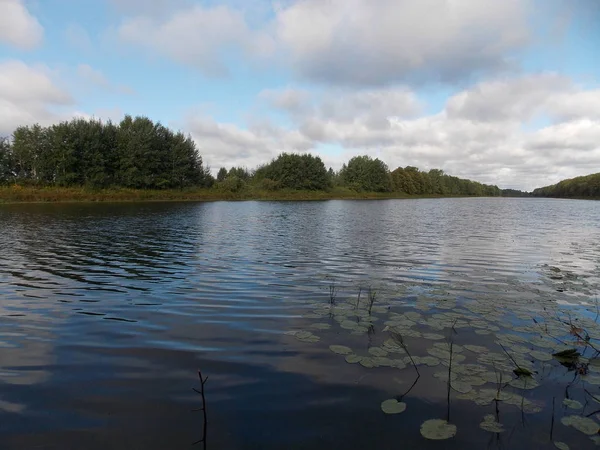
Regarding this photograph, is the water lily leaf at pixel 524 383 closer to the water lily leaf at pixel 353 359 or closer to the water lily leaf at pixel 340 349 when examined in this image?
the water lily leaf at pixel 353 359

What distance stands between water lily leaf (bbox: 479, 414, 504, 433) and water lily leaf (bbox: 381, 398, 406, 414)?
90 centimetres

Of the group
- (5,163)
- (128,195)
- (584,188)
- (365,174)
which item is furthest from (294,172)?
Result: (584,188)

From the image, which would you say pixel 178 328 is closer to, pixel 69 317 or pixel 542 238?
pixel 69 317

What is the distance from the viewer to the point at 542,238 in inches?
904

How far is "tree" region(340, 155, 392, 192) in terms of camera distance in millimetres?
129000

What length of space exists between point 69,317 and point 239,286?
171 inches

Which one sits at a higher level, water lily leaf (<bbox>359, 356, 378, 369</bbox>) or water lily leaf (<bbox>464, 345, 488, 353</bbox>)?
water lily leaf (<bbox>464, 345, 488, 353</bbox>)

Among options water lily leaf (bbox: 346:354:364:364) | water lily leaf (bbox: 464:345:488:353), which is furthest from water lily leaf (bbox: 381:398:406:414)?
water lily leaf (bbox: 464:345:488:353)

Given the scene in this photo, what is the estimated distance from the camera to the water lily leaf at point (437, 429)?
3.97 meters

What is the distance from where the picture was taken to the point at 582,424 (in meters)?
4.15

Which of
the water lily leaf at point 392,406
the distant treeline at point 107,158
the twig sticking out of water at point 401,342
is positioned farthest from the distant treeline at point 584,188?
the water lily leaf at point 392,406

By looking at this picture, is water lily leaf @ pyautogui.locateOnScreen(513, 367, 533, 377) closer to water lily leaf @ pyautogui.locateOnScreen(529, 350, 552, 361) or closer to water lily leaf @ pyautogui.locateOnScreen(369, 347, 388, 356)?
water lily leaf @ pyautogui.locateOnScreen(529, 350, 552, 361)

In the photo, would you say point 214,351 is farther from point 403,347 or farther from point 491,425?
point 491,425

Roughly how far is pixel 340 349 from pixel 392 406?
1796 mm
